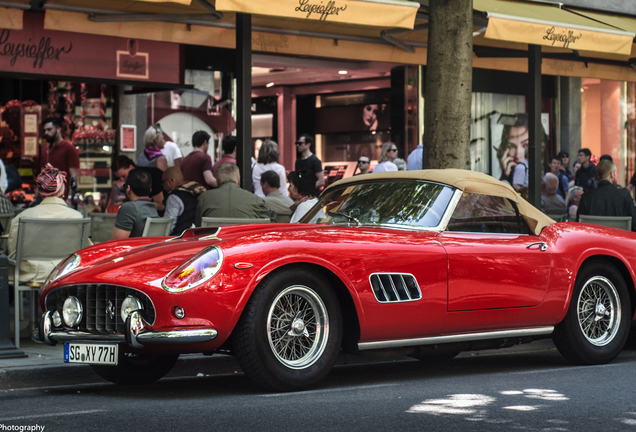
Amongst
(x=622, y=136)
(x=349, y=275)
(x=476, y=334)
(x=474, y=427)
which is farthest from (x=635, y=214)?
(x=622, y=136)

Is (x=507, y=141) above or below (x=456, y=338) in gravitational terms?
above

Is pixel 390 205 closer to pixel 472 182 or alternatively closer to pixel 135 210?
pixel 472 182

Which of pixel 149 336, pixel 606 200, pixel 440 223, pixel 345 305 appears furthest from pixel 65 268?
pixel 606 200

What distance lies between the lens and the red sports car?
570 cm

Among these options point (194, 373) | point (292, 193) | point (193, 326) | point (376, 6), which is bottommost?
point (194, 373)

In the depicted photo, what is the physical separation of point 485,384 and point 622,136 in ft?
63.3

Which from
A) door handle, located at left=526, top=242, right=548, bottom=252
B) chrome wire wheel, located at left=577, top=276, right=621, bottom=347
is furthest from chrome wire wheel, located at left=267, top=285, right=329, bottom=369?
chrome wire wheel, located at left=577, top=276, right=621, bottom=347

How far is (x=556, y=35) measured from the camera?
11.5 m

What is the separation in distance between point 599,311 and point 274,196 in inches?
172

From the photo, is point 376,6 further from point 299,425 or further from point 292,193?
point 299,425

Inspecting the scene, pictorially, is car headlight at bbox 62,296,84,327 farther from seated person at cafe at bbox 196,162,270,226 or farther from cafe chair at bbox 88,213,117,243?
cafe chair at bbox 88,213,117,243

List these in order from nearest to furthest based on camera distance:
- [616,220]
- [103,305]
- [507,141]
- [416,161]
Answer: [103,305]
[616,220]
[416,161]
[507,141]

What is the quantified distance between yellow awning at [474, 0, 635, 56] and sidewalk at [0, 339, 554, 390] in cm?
477

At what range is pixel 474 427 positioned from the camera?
4879 mm
